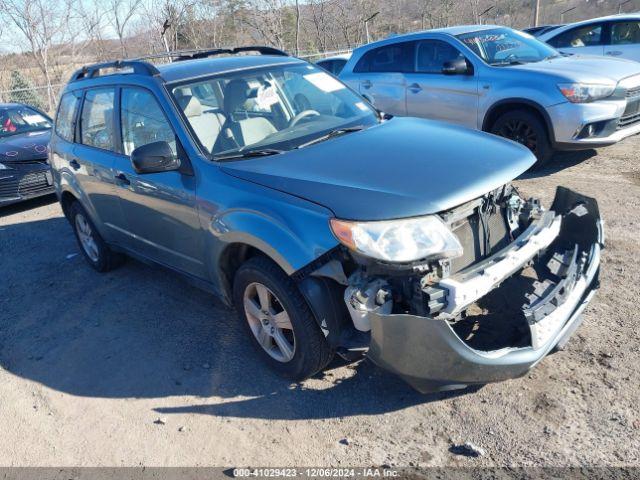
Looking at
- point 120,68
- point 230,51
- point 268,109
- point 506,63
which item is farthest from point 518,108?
point 120,68

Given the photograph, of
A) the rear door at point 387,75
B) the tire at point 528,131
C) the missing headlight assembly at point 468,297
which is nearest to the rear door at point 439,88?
the rear door at point 387,75

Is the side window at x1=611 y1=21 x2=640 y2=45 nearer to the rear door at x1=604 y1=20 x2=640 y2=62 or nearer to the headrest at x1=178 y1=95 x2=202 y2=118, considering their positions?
the rear door at x1=604 y1=20 x2=640 y2=62

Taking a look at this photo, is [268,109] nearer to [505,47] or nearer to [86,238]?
[86,238]

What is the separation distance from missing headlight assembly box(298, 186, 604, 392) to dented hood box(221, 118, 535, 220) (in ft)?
0.43

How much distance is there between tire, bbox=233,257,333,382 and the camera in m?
2.97

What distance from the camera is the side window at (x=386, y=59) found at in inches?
311

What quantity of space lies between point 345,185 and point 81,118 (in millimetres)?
3237

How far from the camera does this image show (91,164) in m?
4.70

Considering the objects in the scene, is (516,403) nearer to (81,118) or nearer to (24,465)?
(24,465)

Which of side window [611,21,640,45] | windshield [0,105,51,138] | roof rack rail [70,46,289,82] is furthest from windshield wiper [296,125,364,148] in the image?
side window [611,21,640,45]

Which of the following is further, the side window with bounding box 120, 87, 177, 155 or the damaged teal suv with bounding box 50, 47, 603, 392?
the side window with bounding box 120, 87, 177, 155

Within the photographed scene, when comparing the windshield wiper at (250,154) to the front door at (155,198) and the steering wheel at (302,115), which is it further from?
the steering wheel at (302,115)

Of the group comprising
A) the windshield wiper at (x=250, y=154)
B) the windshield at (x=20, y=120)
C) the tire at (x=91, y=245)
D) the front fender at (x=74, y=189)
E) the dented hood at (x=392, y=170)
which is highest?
the windshield wiper at (x=250, y=154)

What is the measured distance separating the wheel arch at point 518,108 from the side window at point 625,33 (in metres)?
4.70
